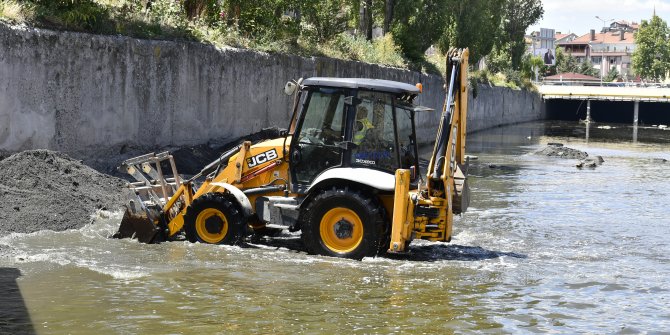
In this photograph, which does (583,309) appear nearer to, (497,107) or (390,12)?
(390,12)

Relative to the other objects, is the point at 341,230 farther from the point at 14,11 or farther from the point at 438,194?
the point at 14,11

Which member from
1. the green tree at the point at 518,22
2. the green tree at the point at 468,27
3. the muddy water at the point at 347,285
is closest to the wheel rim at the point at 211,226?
the muddy water at the point at 347,285

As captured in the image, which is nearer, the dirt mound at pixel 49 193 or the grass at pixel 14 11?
the dirt mound at pixel 49 193

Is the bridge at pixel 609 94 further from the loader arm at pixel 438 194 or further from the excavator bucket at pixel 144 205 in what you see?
the excavator bucket at pixel 144 205

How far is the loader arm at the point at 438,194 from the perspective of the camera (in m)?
12.4

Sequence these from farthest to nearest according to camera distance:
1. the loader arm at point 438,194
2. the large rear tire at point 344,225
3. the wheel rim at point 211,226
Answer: the wheel rim at point 211,226 → the large rear tire at point 344,225 → the loader arm at point 438,194

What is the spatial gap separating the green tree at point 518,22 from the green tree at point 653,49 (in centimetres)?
4982

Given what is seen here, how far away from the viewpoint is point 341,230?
1287cm

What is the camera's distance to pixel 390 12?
4569cm

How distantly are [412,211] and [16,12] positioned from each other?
9.61 metres

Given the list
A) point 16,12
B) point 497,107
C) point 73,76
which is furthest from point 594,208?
A: point 497,107

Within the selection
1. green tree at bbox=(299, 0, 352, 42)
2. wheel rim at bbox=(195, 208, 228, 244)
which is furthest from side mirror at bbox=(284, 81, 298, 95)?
green tree at bbox=(299, 0, 352, 42)

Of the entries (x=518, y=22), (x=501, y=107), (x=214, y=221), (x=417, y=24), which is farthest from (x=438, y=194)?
(x=518, y=22)

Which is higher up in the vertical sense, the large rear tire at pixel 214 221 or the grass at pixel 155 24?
the grass at pixel 155 24
